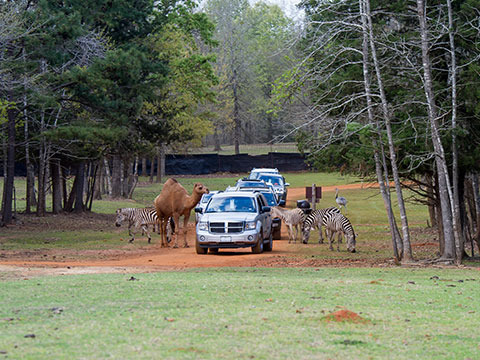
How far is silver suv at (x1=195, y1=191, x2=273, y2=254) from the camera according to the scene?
23.5 metres

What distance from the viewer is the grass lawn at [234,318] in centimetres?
830

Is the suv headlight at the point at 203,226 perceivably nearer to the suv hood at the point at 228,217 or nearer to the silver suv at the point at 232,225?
the silver suv at the point at 232,225

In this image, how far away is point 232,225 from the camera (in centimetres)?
2348

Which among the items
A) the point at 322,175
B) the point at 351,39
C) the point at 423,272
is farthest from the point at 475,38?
the point at 322,175

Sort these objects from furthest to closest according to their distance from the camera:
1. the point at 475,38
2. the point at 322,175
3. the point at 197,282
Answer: the point at 322,175 → the point at 475,38 → the point at 197,282

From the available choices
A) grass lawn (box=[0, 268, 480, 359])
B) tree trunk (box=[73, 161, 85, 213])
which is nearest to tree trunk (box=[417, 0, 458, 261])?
grass lawn (box=[0, 268, 480, 359])

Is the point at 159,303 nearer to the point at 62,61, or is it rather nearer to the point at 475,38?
the point at 475,38

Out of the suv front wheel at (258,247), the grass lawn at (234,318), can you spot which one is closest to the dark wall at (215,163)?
the suv front wheel at (258,247)

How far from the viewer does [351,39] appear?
22922 mm

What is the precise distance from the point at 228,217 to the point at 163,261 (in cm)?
272

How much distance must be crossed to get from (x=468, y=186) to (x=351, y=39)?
337 inches

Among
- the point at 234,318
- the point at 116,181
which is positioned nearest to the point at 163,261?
the point at 234,318

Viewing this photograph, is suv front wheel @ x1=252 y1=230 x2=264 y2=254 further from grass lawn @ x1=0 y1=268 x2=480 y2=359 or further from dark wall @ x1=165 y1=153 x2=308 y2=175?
dark wall @ x1=165 y1=153 x2=308 y2=175

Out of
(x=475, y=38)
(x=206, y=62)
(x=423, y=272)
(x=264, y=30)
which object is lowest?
(x=423, y=272)
